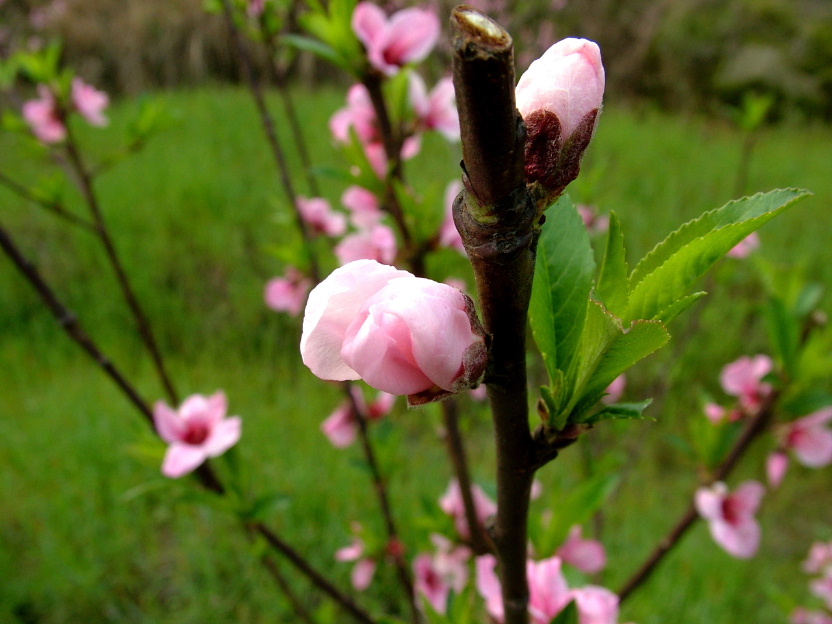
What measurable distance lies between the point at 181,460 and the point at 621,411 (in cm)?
62

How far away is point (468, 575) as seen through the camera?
105cm

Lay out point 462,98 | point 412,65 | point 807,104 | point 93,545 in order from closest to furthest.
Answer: point 462,98, point 412,65, point 93,545, point 807,104

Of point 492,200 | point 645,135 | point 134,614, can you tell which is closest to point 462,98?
point 492,200

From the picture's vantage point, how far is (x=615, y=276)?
0.36 m

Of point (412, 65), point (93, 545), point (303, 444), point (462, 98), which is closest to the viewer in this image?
point (462, 98)

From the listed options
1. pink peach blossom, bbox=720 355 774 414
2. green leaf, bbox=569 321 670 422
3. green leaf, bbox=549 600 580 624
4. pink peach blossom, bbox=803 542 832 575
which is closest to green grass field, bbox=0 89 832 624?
pink peach blossom, bbox=720 355 774 414

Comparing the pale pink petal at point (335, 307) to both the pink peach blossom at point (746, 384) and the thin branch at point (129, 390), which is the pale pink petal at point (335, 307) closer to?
the thin branch at point (129, 390)

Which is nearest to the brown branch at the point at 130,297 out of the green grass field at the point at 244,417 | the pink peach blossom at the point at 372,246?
the green grass field at the point at 244,417

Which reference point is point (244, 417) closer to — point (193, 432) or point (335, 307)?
point (193, 432)

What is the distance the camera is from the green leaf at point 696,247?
0.32 metres

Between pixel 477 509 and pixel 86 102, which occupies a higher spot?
pixel 86 102

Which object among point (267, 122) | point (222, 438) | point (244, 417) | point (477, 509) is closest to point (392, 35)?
point (267, 122)

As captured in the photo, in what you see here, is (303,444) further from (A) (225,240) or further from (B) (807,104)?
(B) (807,104)

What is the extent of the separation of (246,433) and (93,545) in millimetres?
639
